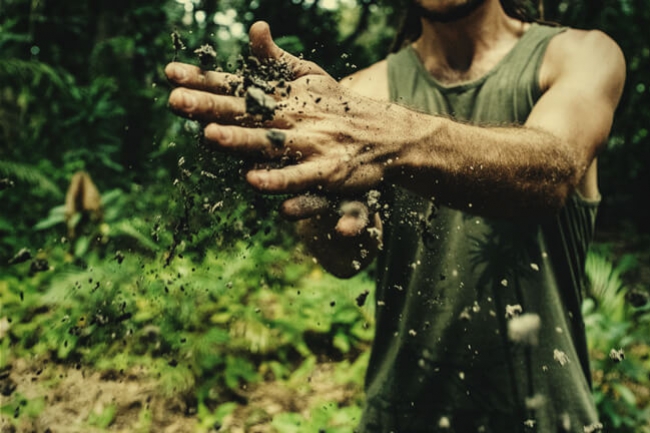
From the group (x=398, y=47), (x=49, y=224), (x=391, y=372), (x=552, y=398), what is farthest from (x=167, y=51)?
(x=552, y=398)

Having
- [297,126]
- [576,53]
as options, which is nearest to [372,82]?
[576,53]

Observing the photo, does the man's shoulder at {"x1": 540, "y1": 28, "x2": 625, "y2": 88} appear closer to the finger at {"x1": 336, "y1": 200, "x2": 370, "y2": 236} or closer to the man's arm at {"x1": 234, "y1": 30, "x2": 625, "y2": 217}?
the man's arm at {"x1": 234, "y1": 30, "x2": 625, "y2": 217}

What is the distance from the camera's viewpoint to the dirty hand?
2.71ft

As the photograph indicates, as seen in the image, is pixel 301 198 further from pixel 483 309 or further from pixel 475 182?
pixel 483 309

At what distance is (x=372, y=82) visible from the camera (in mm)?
1760

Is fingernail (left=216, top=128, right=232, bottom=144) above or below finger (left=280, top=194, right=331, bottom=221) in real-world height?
above

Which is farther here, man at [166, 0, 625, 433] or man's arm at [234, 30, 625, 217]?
man at [166, 0, 625, 433]

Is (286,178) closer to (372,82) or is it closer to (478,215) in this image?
(478,215)

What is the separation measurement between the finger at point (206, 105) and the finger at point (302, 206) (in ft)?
0.58

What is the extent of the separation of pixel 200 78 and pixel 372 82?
99 cm

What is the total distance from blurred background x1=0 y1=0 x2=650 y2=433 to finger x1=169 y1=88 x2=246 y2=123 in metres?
0.18

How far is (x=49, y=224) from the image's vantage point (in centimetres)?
390

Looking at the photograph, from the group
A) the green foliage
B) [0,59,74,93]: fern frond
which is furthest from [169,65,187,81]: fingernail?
[0,59,74,93]: fern frond

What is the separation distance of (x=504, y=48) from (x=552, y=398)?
43.1 inches
